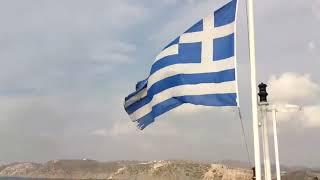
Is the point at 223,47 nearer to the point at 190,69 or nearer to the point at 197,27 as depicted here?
the point at 197,27

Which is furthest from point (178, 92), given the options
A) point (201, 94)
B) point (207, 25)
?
point (207, 25)

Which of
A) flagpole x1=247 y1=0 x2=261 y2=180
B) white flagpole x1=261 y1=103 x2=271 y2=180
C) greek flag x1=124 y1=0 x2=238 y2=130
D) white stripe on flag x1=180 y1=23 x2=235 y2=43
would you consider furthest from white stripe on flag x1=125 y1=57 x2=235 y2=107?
white flagpole x1=261 y1=103 x2=271 y2=180

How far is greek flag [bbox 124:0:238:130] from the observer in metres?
15.1

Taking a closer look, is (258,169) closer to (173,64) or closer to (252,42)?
(252,42)

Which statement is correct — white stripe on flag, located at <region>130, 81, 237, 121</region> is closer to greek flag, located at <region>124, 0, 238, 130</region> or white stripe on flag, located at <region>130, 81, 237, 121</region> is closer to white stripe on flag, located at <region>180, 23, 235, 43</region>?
greek flag, located at <region>124, 0, 238, 130</region>

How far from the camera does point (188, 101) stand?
52.7ft

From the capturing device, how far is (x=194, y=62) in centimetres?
1620

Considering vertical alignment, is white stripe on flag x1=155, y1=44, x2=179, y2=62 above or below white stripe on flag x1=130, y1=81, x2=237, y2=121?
above

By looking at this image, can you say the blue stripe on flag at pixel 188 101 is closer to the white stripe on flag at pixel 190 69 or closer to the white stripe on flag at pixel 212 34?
the white stripe on flag at pixel 190 69

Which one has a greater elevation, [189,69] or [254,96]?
[189,69]

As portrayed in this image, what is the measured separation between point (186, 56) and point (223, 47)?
155 cm

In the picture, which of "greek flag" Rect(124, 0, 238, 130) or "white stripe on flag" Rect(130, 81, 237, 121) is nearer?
"white stripe on flag" Rect(130, 81, 237, 121)

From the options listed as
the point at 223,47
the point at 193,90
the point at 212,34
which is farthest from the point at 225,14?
the point at 193,90

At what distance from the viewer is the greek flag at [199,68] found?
15109 mm
